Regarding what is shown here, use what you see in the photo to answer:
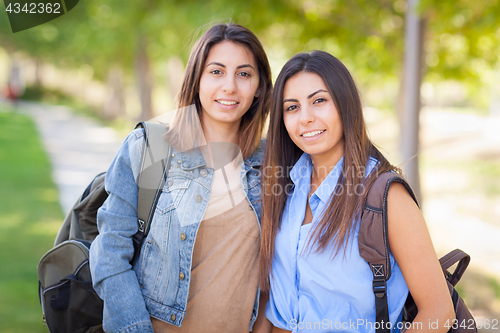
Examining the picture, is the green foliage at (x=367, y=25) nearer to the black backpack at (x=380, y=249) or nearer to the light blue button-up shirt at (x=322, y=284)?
the black backpack at (x=380, y=249)

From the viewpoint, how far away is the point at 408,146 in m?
5.04

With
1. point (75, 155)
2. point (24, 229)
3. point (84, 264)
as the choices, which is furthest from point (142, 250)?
point (75, 155)

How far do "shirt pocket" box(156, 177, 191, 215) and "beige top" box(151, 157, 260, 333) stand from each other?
0.17 meters

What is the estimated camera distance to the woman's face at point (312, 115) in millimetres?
2115

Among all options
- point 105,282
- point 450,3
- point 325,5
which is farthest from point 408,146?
point 105,282

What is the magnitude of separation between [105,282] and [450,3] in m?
3.99

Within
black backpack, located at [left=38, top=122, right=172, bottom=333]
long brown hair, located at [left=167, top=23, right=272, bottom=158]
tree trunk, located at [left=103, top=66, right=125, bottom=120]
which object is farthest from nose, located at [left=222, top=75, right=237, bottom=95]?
tree trunk, located at [left=103, top=66, right=125, bottom=120]

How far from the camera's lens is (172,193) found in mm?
2223

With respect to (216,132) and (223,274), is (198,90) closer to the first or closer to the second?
(216,132)

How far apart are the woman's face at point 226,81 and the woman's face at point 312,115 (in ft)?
0.95

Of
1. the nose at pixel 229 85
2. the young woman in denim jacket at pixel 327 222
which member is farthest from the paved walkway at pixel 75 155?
the young woman in denim jacket at pixel 327 222

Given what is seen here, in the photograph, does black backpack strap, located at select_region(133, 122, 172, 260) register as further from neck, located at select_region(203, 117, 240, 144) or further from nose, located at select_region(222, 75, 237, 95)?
nose, located at select_region(222, 75, 237, 95)

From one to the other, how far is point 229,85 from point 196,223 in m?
0.77

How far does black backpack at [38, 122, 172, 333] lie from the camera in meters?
2.14
